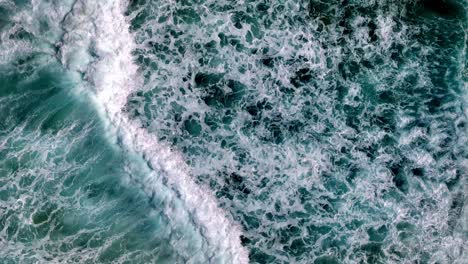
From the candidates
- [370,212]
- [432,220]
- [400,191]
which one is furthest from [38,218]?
[432,220]

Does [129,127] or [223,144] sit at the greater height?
[129,127]

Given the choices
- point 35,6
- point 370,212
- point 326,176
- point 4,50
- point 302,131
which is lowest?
point 370,212

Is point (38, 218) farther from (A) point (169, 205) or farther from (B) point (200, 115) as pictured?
(B) point (200, 115)

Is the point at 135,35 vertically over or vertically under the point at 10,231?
over
